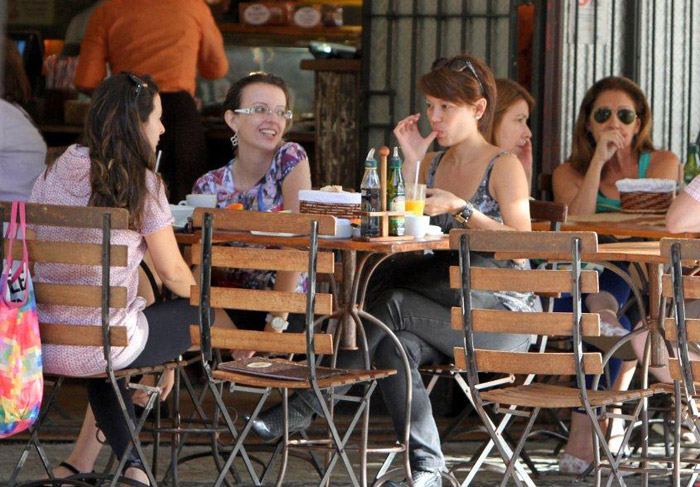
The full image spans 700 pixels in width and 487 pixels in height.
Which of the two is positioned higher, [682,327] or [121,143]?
[121,143]

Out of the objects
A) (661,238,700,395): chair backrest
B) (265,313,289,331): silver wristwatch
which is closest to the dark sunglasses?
(265,313,289,331): silver wristwatch

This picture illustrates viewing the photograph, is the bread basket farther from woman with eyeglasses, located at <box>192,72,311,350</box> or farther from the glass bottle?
woman with eyeglasses, located at <box>192,72,311,350</box>

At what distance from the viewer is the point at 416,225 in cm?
430

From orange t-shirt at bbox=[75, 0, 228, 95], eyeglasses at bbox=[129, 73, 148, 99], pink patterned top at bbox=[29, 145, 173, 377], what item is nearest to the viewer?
pink patterned top at bbox=[29, 145, 173, 377]

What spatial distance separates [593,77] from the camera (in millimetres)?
7070

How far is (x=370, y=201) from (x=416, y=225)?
17cm

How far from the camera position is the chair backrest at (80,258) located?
13.1 ft

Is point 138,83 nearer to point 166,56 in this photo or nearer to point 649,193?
point 649,193

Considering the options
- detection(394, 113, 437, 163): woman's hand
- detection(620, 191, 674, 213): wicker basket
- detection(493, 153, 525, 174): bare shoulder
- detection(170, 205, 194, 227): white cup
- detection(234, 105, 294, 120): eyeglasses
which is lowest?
detection(170, 205, 194, 227): white cup

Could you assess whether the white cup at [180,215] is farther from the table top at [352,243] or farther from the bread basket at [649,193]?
the bread basket at [649,193]

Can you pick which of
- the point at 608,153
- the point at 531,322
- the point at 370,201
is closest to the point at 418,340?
the point at 370,201

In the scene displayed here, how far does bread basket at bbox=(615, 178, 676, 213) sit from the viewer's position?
18.8 feet

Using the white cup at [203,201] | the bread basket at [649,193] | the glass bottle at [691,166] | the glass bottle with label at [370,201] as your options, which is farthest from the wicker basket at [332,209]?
the glass bottle at [691,166]

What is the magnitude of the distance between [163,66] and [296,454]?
3314mm
